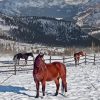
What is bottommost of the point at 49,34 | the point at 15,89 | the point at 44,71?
the point at 15,89

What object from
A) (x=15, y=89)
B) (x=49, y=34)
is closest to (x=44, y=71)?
(x=15, y=89)

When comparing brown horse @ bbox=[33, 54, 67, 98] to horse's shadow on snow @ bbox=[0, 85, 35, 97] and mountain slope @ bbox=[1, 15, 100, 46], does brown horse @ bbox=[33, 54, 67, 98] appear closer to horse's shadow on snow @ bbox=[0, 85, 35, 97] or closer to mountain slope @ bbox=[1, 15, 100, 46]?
horse's shadow on snow @ bbox=[0, 85, 35, 97]

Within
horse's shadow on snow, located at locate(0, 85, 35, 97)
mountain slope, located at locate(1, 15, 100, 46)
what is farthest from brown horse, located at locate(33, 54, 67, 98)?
mountain slope, located at locate(1, 15, 100, 46)

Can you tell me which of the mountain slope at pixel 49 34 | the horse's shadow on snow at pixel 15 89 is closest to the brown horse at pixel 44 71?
the horse's shadow on snow at pixel 15 89

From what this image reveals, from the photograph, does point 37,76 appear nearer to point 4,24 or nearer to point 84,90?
point 84,90

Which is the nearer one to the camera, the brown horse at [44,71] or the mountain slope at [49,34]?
the brown horse at [44,71]

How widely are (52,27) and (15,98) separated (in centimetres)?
18364

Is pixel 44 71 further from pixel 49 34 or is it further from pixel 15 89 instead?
pixel 49 34

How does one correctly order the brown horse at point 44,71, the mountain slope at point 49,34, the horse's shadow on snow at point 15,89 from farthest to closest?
the mountain slope at point 49,34 → the horse's shadow on snow at point 15,89 → the brown horse at point 44,71

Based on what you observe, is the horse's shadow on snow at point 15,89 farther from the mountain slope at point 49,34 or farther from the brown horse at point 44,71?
the mountain slope at point 49,34

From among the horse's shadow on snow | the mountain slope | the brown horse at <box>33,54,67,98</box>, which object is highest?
the mountain slope

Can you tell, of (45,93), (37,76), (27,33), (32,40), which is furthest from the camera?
(27,33)

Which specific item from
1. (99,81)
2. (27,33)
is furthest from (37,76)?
(27,33)

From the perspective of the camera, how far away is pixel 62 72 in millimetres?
15453
